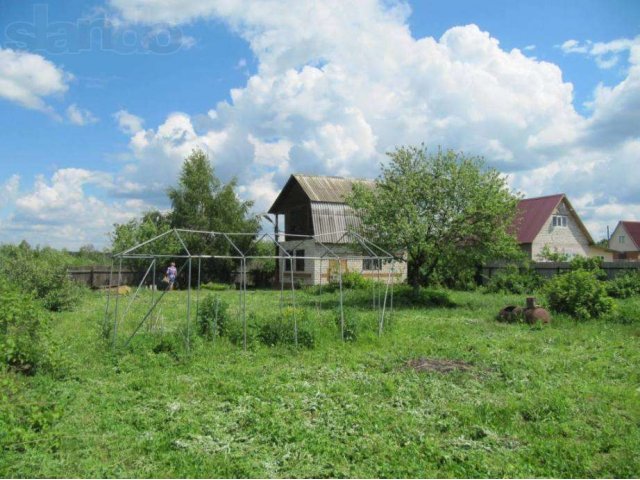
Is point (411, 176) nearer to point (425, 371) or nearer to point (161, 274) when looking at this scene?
point (425, 371)

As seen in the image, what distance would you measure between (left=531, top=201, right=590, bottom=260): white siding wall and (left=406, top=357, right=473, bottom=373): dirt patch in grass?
25.2 metres

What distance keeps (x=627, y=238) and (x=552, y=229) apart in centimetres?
2477

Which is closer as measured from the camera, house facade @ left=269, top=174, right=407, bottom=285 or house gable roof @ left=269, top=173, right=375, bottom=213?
house facade @ left=269, top=174, right=407, bottom=285

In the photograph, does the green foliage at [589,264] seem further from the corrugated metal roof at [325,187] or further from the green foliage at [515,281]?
the corrugated metal roof at [325,187]

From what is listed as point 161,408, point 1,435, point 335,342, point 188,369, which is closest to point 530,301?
point 335,342

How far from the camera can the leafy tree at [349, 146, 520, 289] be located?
1883 centimetres

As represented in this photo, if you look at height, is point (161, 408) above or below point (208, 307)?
below

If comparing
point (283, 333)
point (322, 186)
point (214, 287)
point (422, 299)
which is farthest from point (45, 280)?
point (322, 186)

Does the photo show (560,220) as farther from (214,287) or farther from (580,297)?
(214,287)

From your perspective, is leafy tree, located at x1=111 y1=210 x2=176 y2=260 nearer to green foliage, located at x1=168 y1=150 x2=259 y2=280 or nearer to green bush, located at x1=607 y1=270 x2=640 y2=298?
green foliage, located at x1=168 y1=150 x2=259 y2=280

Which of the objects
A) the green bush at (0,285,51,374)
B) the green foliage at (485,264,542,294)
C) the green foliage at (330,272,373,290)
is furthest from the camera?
the green foliage at (330,272,373,290)

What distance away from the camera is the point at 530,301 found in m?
14.7

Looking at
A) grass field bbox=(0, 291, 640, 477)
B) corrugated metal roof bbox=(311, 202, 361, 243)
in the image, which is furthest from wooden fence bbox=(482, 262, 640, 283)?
grass field bbox=(0, 291, 640, 477)

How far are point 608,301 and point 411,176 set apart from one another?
26.6ft
